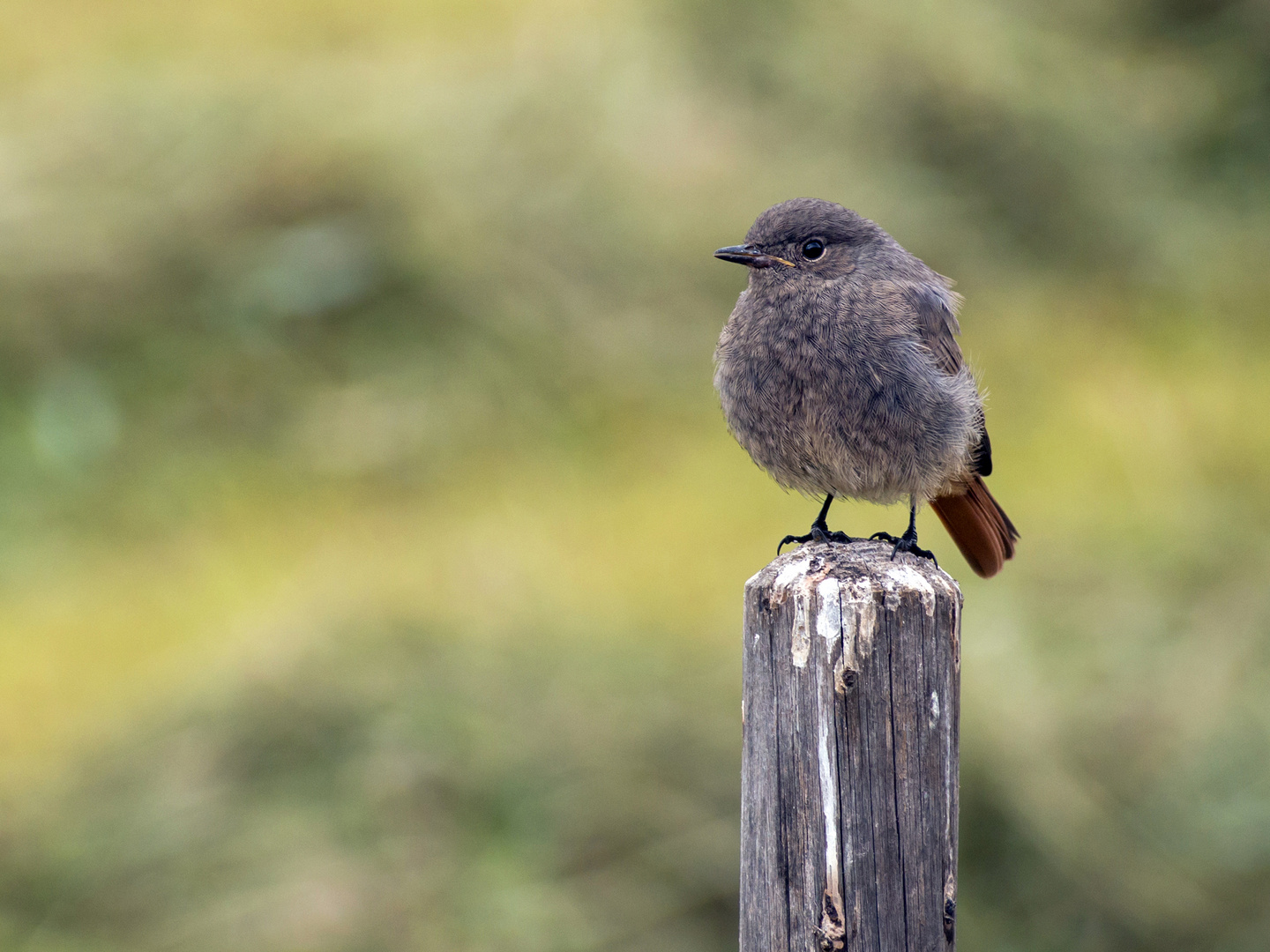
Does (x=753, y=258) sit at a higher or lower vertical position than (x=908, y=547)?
higher

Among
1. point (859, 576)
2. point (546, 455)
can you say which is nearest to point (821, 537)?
point (859, 576)

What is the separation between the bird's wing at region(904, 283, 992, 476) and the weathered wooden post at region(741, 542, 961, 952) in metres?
1.55

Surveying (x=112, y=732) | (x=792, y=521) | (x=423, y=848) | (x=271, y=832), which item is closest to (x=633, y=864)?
(x=423, y=848)

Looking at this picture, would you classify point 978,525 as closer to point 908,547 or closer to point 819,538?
point 819,538

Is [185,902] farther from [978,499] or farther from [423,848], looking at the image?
[978,499]

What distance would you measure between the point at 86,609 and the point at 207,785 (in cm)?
214

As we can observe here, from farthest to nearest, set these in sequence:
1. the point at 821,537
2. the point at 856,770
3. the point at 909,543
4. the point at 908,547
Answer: the point at 821,537 → the point at 909,543 → the point at 908,547 → the point at 856,770

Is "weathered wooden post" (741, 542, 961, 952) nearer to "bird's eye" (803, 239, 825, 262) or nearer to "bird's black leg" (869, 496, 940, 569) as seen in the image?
"bird's black leg" (869, 496, 940, 569)

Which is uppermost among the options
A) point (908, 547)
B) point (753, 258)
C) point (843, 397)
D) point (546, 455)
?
point (546, 455)

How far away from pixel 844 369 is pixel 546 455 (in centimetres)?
395

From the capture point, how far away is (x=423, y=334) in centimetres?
789

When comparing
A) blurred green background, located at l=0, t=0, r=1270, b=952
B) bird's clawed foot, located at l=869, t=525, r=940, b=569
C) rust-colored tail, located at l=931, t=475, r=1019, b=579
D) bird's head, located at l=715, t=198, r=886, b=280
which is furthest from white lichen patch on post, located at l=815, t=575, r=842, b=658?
blurred green background, located at l=0, t=0, r=1270, b=952

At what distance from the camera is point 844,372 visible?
3.73 metres

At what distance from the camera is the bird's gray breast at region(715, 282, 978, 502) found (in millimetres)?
3732
